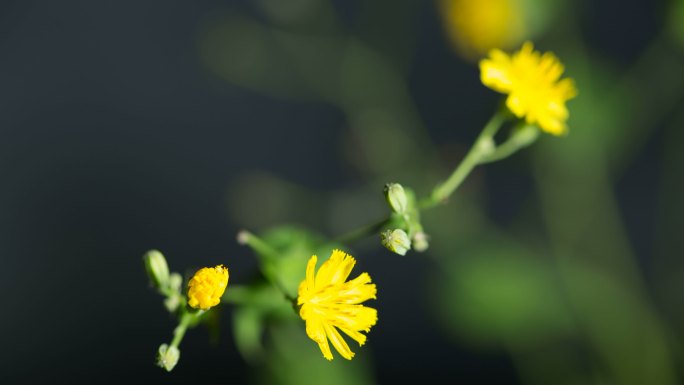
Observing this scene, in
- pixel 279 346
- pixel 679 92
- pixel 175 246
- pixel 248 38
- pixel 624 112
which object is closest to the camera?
pixel 279 346

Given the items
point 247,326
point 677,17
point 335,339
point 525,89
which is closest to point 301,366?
point 247,326

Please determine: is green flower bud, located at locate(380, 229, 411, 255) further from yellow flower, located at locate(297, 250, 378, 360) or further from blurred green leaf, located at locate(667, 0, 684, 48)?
blurred green leaf, located at locate(667, 0, 684, 48)

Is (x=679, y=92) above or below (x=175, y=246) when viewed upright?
above

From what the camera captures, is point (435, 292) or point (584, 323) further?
point (435, 292)

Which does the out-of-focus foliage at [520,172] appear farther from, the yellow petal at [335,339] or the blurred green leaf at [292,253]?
the yellow petal at [335,339]

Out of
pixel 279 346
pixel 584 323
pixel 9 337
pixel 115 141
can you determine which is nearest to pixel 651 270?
pixel 584 323

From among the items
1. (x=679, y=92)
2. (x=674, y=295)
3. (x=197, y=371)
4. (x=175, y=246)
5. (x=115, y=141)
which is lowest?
Result: (x=197, y=371)

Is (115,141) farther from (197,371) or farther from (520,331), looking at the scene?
(520,331)

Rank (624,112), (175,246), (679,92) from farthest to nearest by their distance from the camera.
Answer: (175,246) → (679,92) → (624,112)
